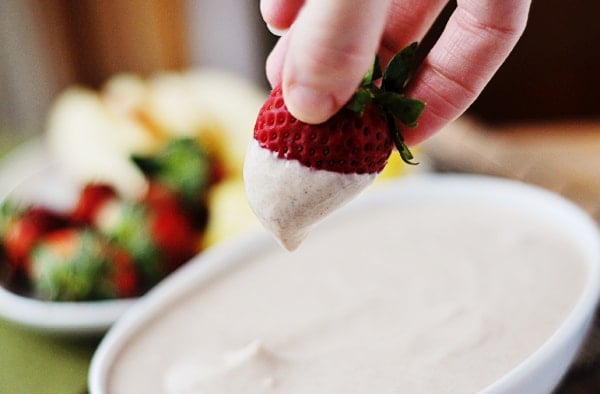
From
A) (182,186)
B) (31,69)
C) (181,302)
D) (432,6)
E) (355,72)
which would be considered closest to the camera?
(355,72)

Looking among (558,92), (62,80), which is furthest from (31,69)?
(558,92)

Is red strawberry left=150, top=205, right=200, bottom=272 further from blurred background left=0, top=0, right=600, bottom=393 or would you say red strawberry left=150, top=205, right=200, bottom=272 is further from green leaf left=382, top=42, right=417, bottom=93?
blurred background left=0, top=0, right=600, bottom=393

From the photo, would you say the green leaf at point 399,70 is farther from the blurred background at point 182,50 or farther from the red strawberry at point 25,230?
the blurred background at point 182,50

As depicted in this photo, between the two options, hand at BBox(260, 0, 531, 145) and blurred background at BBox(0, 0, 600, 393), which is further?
blurred background at BBox(0, 0, 600, 393)

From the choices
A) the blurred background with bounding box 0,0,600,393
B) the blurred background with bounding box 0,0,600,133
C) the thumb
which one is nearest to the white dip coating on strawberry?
the thumb

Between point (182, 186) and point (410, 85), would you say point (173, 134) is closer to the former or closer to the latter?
point (182, 186)

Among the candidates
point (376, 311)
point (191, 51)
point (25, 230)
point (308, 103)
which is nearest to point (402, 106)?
point (308, 103)
